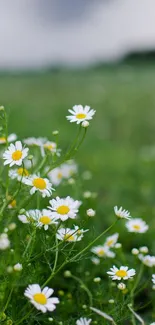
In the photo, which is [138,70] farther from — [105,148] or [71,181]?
[71,181]

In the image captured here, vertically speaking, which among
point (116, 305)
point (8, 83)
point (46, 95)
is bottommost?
point (116, 305)

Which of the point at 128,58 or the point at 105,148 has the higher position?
the point at 128,58

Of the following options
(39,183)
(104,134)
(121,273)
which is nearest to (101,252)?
(121,273)

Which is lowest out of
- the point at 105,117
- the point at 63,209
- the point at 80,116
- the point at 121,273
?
the point at 121,273

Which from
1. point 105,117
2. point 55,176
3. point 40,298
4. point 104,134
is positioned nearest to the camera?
point 40,298

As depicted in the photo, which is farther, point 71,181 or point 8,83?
point 8,83

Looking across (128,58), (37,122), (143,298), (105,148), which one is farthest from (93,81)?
(143,298)

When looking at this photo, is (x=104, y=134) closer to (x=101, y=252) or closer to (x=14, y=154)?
(x=101, y=252)
